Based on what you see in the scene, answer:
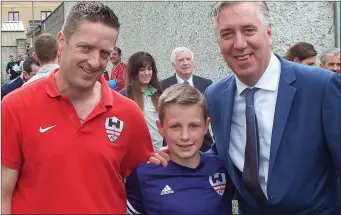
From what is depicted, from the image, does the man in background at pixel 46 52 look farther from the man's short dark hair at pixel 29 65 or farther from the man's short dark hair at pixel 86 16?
the man's short dark hair at pixel 86 16

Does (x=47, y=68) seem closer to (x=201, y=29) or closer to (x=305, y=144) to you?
(x=201, y=29)

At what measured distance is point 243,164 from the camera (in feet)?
8.31

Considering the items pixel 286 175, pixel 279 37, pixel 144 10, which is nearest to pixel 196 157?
pixel 286 175

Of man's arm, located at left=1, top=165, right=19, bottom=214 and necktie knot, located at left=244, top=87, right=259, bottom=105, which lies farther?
necktie knot, located at left=244, top=87, right=259, bottom=105

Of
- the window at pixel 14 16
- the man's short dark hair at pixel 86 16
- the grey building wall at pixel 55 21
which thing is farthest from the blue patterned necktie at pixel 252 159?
the window at pixel 14 16

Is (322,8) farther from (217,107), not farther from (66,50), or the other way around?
(66,50)

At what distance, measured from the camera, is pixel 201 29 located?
6859 millimetres

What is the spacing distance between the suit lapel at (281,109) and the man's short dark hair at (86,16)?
82 cm

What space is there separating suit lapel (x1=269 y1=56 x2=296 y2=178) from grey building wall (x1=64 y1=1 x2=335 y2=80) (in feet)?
9.45

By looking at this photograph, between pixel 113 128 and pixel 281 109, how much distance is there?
2.56ft

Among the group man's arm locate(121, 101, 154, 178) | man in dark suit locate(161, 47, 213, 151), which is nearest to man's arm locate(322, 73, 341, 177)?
man's arm locate(121, 101, 154, 178)

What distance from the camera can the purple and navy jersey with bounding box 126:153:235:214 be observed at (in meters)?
2.55

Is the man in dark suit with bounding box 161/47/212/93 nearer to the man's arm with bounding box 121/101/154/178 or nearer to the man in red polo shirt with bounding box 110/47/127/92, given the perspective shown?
the man in red polo shirt with bounding box 110/47/127/92

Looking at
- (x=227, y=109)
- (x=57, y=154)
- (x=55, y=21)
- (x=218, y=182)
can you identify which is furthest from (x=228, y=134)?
(x=55, y=21)
